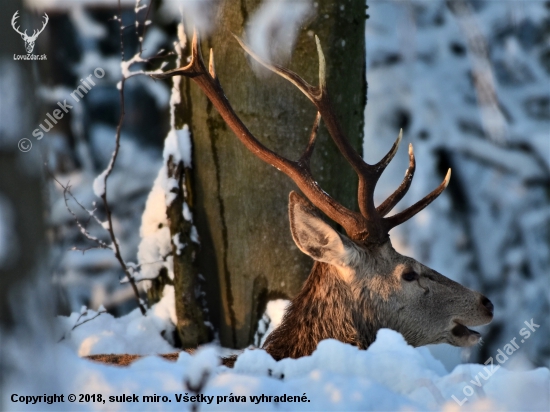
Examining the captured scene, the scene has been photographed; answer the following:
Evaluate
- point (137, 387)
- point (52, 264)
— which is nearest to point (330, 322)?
point (137, 387)

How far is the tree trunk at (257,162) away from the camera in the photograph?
3570mm

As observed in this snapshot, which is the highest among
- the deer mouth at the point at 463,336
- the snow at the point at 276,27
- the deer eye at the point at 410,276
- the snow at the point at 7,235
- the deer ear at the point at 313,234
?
the snow at the point at 276,27

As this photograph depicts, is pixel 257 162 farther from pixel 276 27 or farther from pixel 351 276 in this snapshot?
pixel 351 276

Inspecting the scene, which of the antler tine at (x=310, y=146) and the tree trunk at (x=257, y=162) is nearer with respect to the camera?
the antler tine at (x=310, y=146)

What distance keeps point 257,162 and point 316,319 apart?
0.88m

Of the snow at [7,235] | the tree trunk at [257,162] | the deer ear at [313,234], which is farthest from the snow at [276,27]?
the snow at [7,235]

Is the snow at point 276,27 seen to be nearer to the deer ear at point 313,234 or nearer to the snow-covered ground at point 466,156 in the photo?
the deer ear at point 313,234

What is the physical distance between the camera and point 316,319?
312cm

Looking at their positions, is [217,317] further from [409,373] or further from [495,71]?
[495,71]

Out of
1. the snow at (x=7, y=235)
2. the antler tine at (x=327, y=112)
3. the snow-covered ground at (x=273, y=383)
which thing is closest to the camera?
the snow at (x=7, y=235)

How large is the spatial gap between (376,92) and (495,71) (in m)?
1.23

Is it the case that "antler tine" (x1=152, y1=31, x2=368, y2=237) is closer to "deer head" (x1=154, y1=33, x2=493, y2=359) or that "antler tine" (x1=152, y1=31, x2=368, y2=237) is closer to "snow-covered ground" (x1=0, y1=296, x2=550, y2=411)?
"deer head" (x1=154, y1=33, x2=493, y2=359)

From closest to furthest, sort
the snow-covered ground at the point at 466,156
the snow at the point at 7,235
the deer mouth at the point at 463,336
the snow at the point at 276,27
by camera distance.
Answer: the snow at the point at 7,235 < the deer mouth at the point at 463,336 < the snow at the point at 276,27 < the snow-covered ground at the point at 466,156

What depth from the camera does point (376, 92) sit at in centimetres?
660
